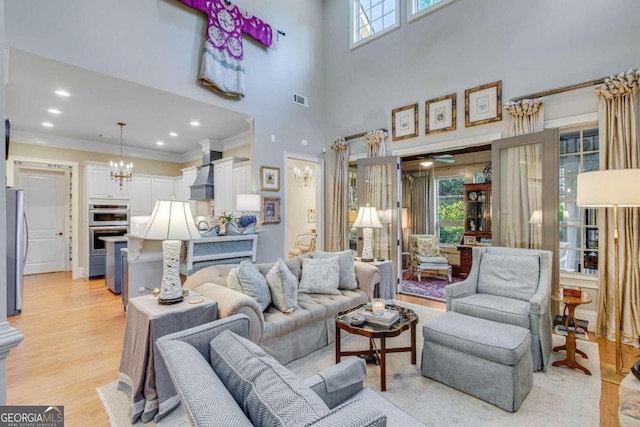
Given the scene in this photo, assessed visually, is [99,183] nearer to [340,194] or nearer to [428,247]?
[340,194]

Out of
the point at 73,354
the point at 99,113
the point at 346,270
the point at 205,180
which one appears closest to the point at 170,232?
the point at 73,354

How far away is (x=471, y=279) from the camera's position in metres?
3.27

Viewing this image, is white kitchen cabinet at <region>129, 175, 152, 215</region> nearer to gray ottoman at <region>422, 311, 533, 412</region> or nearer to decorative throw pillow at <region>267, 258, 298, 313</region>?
decorative throw pillow at <region>267, 258, 298, 313</region>

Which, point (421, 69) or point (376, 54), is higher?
point (376, 54)

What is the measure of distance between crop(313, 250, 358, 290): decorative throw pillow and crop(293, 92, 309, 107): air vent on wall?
11.2 ft

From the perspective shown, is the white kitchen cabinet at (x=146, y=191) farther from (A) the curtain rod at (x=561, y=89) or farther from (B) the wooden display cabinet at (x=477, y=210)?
(A) the curtain rod at (x=561, y=89)

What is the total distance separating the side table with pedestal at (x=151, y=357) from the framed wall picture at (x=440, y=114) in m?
4.15

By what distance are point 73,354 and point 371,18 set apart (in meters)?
6.61

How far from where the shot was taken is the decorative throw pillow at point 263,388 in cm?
83

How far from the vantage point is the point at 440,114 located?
4.63 metres

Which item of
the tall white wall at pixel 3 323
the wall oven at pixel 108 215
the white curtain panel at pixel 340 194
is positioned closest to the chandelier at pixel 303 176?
the white curtain panel at pixel 340 194

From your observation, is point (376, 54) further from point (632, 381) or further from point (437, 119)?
point (632, 381)

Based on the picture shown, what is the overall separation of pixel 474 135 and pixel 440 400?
11.7ft

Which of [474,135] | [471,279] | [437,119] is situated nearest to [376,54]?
[437,119]
